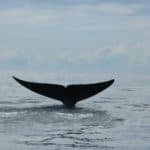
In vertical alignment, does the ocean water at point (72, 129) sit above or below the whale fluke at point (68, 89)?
below

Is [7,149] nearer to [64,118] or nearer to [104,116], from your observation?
[64,118]

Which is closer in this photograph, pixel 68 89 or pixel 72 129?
pixel 72 129

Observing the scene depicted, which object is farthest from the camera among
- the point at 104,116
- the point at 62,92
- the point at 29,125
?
the point at 62,92

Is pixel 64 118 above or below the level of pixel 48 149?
above

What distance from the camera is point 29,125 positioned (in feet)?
62.6

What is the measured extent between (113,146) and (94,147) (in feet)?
2.03

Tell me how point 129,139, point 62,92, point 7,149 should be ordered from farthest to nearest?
point 62,92
point 129,139
point 7,149

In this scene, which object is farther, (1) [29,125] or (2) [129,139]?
(1) [29,125]

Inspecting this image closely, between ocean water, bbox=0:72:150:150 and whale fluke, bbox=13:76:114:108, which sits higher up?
whale fluke, bbox=13:76:114:108

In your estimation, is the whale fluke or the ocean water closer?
the ocean water

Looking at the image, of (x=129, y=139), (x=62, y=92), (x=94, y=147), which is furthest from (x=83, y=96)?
(x=94, y=147)

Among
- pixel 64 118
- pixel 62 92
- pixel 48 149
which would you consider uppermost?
pixel 62 92

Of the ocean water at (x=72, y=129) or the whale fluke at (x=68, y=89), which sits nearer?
the ocean water at (x=72, y=129)

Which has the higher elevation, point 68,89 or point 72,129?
point 68,89
